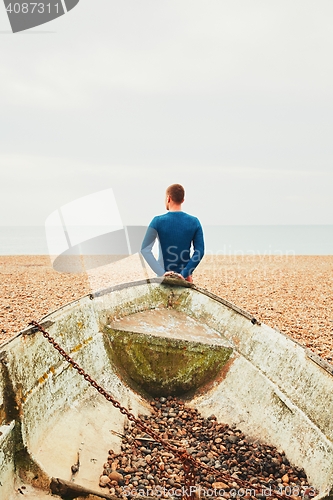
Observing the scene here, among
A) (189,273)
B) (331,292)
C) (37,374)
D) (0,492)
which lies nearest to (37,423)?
(37,374)

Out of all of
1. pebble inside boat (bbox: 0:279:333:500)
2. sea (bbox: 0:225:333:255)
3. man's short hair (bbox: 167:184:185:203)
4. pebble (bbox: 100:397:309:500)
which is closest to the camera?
pebble inside boat (bbox: 0:279:333:500)

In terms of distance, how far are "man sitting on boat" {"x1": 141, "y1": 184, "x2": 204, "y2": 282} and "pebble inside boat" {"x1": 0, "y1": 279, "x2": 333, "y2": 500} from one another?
0.37 meters

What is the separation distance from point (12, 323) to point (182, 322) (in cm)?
613

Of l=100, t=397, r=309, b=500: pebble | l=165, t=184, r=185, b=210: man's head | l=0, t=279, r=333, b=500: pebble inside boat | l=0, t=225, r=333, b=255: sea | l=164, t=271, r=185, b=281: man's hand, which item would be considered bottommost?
l=0, t=225, r=333, b=255: sea

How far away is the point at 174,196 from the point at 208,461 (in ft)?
11.1

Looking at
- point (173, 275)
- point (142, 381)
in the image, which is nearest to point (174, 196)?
point (173, 275)

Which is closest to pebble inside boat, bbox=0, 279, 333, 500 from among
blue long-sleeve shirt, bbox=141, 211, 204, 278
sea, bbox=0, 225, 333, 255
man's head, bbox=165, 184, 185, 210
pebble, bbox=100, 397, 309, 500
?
pebble, bbox=100, 397, 309, 500

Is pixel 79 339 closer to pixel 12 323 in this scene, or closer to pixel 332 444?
pixel 332 444

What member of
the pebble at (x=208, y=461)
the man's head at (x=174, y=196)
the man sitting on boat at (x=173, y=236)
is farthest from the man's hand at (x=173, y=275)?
the pebble at (x=208, y=461)

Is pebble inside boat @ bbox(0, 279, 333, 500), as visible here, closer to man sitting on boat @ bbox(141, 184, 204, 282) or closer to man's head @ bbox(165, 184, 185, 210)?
man sitting on boat @ bbox(141, 184, 204, 282)

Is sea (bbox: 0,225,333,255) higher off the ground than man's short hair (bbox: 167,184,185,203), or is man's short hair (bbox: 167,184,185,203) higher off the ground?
man's short hair (bbox: 167,184,185,203)

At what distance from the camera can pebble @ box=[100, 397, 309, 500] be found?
3443 mm

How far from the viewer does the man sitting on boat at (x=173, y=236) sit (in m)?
5.89

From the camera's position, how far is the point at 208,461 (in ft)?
12.3
